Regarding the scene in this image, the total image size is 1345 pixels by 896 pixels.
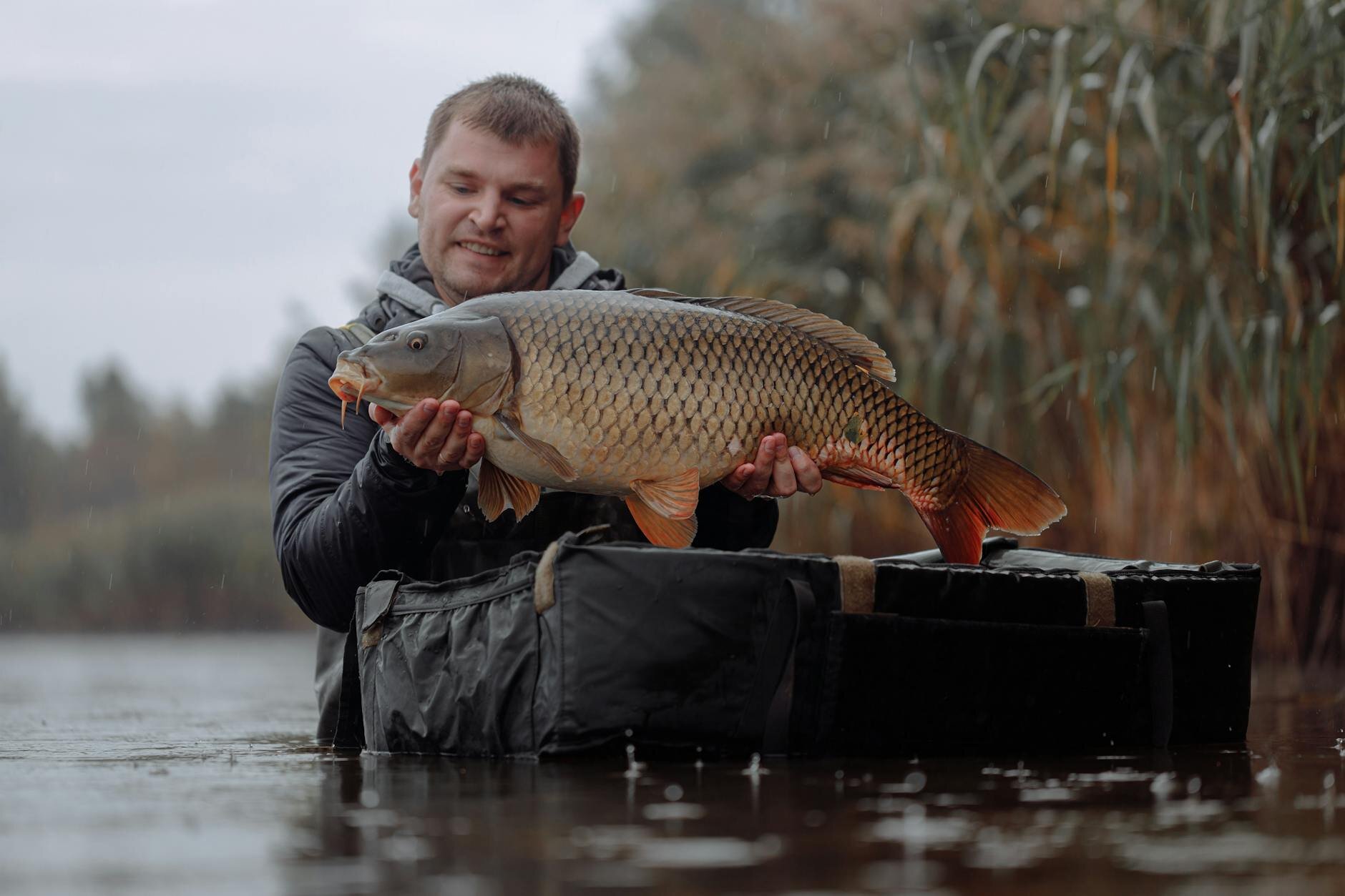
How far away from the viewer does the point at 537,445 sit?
231 centimetres

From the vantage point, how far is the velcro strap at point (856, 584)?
7.14 feet

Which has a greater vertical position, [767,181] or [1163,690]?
[767,181]

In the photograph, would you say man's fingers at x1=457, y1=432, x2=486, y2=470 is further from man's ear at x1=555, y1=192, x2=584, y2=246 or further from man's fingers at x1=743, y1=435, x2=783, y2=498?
man's ear at x1=555, y1=192, x2=584, y2=246

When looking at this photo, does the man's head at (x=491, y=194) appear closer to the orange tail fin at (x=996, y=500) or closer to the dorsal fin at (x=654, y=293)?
the dorsal fin at (x=654, y=293)

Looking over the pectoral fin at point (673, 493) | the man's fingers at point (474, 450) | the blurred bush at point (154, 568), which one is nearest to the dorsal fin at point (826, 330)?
the pectoral fin at point (673, 493)

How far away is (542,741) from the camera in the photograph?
2113mm

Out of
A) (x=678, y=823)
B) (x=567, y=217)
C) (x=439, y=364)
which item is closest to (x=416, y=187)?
(x=567, y=217)

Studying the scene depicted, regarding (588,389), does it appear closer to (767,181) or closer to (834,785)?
(834,785)

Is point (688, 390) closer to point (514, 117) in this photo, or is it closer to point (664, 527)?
point (664, 527)

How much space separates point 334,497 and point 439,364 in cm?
50

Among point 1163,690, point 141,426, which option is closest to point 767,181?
point 1163,690

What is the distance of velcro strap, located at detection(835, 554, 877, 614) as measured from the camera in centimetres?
218

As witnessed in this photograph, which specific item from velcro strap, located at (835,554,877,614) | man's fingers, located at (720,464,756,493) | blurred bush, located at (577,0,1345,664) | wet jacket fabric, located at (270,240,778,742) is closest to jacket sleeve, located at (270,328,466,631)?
wet jacket fabric, located at (270,240,778,742)

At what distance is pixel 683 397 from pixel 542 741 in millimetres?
524
